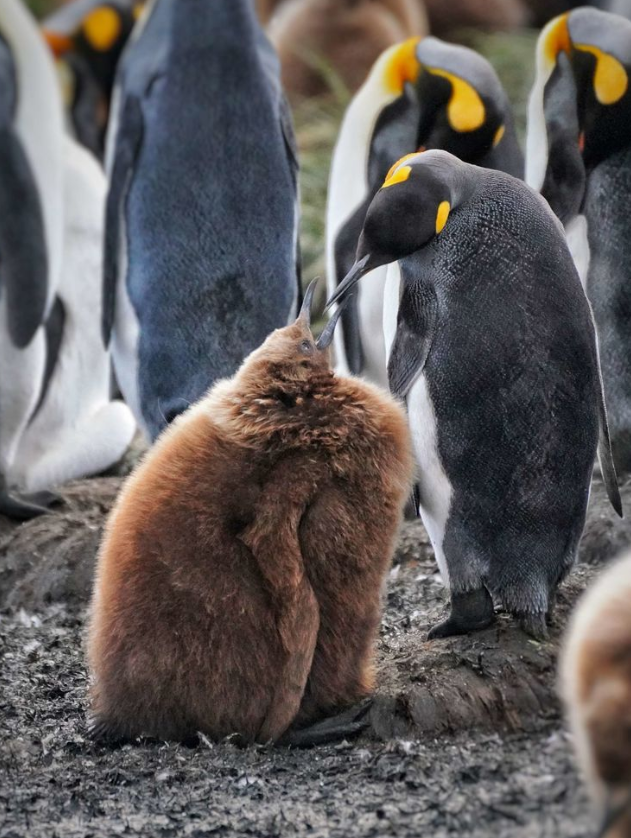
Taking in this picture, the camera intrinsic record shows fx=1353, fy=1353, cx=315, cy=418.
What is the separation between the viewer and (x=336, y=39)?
9086 millimetres

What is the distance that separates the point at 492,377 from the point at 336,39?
22.0 ft

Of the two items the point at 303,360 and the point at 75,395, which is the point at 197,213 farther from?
the point at 303,360

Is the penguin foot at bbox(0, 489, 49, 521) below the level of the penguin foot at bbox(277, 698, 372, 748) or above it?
below

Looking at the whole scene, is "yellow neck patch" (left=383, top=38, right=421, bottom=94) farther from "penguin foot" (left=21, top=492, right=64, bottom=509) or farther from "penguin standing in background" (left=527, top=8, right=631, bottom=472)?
"penguin foot" (left=21, top=492, right=64, bottom=509)


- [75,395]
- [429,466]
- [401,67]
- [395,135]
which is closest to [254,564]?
[429,466]

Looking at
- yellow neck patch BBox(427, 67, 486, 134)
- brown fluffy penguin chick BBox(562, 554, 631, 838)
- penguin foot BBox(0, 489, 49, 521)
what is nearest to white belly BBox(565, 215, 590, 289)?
yellow neck patch BBox(427, 67, 486, 134)

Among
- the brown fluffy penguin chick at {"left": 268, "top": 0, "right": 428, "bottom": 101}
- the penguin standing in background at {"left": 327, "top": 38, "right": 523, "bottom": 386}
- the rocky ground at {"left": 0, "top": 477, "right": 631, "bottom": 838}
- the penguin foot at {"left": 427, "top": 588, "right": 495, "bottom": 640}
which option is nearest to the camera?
the rocky ground at {"left": 0, "top": 477, "right": 631, "bottom": 838}

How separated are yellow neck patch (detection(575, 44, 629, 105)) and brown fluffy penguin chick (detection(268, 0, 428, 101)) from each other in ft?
15.7

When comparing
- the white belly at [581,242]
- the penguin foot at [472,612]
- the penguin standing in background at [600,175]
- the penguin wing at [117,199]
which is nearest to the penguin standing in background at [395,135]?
the penguin standing in background at [600,175]

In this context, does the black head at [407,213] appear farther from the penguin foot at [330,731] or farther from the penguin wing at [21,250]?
the penguin wing at [21,250]

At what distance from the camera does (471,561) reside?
2.93 m

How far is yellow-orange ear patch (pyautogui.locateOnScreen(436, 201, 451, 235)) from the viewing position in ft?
9.41

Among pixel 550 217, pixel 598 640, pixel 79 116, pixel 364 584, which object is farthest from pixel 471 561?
pixel 79 116

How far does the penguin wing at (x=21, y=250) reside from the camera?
4918 mm
